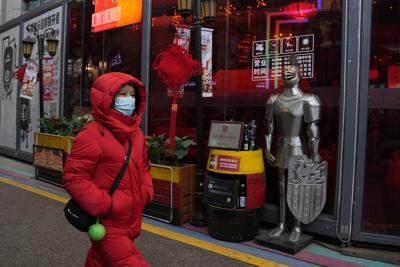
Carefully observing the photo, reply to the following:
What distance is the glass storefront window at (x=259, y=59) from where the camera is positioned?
5113 millimetres

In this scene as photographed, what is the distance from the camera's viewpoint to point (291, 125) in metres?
4.89

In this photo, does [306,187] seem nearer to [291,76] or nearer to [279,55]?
[291,76]

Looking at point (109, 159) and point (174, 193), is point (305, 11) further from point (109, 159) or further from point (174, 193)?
point (109, 159)

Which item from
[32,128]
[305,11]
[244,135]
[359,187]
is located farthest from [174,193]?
[32,128]

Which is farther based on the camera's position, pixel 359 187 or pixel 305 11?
pixel 305 11

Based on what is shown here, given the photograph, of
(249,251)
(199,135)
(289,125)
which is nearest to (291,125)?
(289,125)

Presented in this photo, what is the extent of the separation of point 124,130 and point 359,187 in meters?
3.04

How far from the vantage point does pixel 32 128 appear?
35.7 feet

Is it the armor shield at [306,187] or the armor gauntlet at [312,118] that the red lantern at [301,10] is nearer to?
the armor gauntlet at [312,118]

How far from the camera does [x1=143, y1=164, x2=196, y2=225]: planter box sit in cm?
569

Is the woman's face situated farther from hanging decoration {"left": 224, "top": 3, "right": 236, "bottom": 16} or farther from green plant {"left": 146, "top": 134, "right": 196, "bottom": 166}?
hanging decoration {"left": 224, "top": 3, "right": 236, "bottom": 16}

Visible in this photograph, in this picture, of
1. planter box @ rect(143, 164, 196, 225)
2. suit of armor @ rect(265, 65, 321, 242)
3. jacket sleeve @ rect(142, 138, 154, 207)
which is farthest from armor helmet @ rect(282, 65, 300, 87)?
jacket sleeve @ rect(142, 138, 154, 207)

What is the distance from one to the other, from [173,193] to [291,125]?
183cm

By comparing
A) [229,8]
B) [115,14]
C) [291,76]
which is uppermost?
[115,14]
